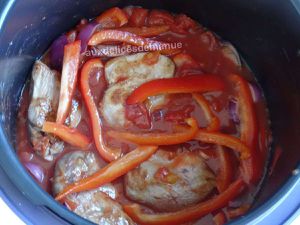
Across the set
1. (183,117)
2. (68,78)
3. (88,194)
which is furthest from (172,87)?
(88,194)

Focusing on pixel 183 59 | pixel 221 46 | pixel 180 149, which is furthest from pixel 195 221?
pixel 221 46

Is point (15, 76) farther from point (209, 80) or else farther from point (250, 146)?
point (250, 146)

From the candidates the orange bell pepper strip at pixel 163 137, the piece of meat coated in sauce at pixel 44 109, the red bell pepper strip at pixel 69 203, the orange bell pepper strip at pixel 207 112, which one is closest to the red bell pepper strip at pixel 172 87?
the orange bell pepper strip at pixel 207 112

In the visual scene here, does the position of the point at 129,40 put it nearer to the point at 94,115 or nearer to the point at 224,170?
the point at 94,115

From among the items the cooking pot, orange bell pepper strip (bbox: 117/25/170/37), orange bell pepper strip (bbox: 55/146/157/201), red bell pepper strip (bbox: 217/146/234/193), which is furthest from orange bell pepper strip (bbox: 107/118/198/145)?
orange bell pepper strip (bbox: 117/25/170/37)

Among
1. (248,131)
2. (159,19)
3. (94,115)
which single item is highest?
(159,19)

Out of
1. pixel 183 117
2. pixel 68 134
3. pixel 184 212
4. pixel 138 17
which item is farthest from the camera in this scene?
pixel 138 17
